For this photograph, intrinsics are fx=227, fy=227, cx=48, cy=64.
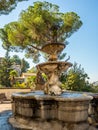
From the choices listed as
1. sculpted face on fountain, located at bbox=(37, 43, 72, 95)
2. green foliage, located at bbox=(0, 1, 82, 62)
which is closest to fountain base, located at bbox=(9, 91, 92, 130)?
sculpted face on fountain, located at bbox=(37, 43, 72, 95)

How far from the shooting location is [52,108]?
5.66 m

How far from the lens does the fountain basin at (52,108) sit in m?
5.20

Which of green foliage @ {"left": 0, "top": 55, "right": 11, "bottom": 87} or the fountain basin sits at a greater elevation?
green foliage @ {"left": 0, "top": 55, "right": 11, "bottom": 87}

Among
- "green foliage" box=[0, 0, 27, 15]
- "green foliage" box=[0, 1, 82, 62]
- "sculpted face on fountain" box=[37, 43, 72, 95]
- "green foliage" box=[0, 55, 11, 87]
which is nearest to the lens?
"sculpted face on fountain" box=[37, 43, 72, 95]

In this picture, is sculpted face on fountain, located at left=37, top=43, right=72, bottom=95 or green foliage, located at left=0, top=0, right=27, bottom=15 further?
green foliage, located at left=0, top=0, right=27, bottom=15

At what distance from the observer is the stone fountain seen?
5215 mm

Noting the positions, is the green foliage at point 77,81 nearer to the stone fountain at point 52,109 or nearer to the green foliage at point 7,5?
the green foliage at point 7,5

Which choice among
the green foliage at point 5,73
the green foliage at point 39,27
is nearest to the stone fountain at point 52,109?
the green foliage at point 39,27

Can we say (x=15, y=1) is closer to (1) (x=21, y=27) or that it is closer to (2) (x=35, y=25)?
(2) (x=35, y=25)

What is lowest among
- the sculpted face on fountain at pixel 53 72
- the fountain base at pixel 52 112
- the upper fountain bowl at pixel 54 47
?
the fountain base at pixel 52 112

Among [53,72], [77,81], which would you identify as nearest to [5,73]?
[77,81]

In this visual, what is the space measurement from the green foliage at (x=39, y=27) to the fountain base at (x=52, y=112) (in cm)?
1404

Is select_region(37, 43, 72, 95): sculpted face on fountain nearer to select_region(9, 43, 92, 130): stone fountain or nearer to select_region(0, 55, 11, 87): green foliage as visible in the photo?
select_region(9, 43, 92, 130): stone fountain

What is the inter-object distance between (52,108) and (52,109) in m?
0.02
